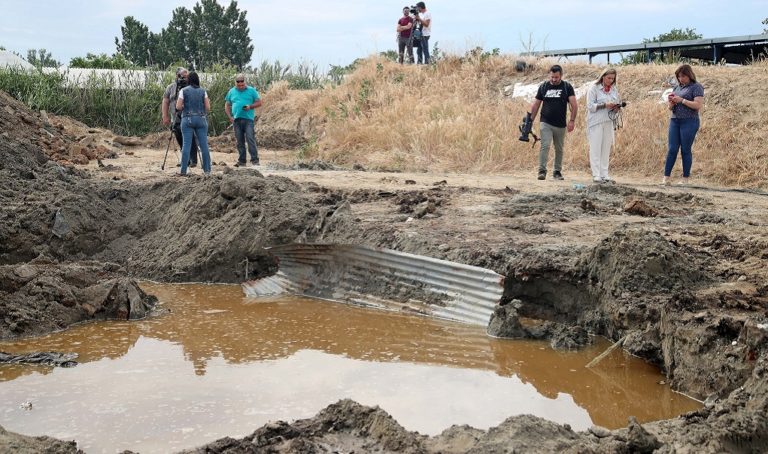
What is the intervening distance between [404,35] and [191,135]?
36.3 feet

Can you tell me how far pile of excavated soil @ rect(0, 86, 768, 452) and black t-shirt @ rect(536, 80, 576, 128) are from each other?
2.94 ft

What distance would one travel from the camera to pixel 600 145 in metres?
10.6

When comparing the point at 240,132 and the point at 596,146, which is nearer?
the point at 596,146

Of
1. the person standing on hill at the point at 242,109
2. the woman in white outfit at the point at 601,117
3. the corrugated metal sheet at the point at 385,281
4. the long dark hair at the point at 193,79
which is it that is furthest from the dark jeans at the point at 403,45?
the corrugated metal sheet at the point at 385,281

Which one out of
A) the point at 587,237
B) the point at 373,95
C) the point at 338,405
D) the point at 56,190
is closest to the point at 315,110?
the point at 373,95

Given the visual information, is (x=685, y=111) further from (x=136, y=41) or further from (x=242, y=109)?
(x=136, y=41)

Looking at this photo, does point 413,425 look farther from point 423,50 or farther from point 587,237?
point 423,50

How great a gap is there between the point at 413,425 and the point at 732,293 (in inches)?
93.2

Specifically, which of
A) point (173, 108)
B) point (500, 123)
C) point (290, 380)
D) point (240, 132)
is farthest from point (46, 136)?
point (290, 380)

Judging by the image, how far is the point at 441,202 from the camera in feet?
28.3

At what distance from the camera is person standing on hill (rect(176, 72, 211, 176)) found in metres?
11.4

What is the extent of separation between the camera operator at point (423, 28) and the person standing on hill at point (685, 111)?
35.0 ft

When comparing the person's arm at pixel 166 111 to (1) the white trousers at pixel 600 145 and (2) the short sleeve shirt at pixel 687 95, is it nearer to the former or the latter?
(1) the white trousers at pixel 600 145

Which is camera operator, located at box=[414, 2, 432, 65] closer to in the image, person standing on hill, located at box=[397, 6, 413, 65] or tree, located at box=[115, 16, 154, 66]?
person standing on hill, located at box=[397, 6, 413, 65]
